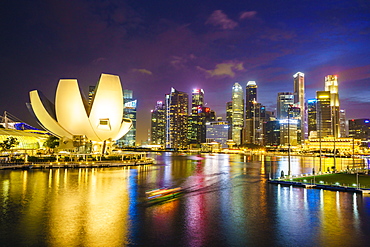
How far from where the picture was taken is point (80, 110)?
4412 cm

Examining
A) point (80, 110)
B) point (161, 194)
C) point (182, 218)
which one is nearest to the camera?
point (182, 218)

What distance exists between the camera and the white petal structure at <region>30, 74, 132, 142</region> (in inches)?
1700

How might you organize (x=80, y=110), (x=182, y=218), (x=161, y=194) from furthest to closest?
(x=80, y=110) < (x=161, y=194) < (x=182, y=218)

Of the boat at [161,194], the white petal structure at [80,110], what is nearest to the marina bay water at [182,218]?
the boat at [161,194]

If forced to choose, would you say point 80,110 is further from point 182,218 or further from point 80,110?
point 182,218

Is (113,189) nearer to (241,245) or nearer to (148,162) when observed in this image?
(241,245)

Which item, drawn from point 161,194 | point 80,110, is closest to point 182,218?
point 161,194

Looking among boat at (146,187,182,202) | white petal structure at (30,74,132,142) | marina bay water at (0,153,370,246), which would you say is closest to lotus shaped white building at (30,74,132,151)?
white petal structure at (30,74,132,142)

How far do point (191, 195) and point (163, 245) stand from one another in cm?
990

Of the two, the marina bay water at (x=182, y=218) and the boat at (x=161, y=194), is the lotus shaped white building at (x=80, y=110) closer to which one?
the marina bay water at (x=182, y=218)

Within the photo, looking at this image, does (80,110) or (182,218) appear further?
(80,110)

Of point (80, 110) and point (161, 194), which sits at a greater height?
point (80, 110)

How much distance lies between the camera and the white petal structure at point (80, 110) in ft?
142

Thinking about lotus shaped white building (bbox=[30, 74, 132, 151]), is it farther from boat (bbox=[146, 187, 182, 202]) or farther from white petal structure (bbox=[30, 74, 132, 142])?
boat (bbox=[146, 187, 182, 202])
